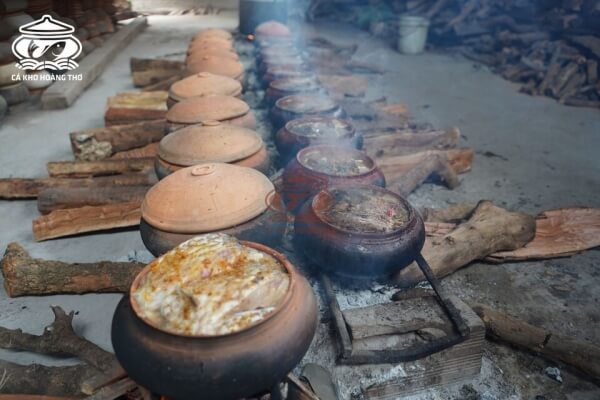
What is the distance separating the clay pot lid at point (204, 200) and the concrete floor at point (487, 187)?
3.51 ft

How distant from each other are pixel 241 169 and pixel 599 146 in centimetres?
613

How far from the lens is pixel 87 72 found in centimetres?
878

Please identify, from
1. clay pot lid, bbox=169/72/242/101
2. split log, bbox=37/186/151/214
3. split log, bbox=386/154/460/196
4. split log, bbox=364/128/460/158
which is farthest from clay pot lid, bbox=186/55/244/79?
split log, bbox=386/154/460/196

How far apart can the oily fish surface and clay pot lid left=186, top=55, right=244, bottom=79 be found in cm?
454

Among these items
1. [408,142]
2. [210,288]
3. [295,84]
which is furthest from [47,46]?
[210,288]

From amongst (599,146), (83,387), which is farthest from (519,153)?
(83,387)

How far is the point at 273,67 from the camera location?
703 centimetres

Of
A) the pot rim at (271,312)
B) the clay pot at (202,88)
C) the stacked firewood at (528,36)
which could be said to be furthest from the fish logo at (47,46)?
the stacked firewood at (528,36)

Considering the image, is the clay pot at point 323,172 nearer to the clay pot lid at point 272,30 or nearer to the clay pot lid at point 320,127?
the clay pot lid at point 320,127

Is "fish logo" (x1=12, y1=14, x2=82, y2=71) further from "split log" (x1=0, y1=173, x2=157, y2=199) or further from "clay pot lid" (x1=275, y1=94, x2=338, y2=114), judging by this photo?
"clay pot lid" (x1=275, y1=94, x2=338, y2=114)

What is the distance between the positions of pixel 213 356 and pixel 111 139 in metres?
4.62

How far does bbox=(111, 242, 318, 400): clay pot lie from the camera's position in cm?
170

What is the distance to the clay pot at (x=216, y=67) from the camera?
6168 millimetres

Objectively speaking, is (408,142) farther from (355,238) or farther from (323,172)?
(355,238)
